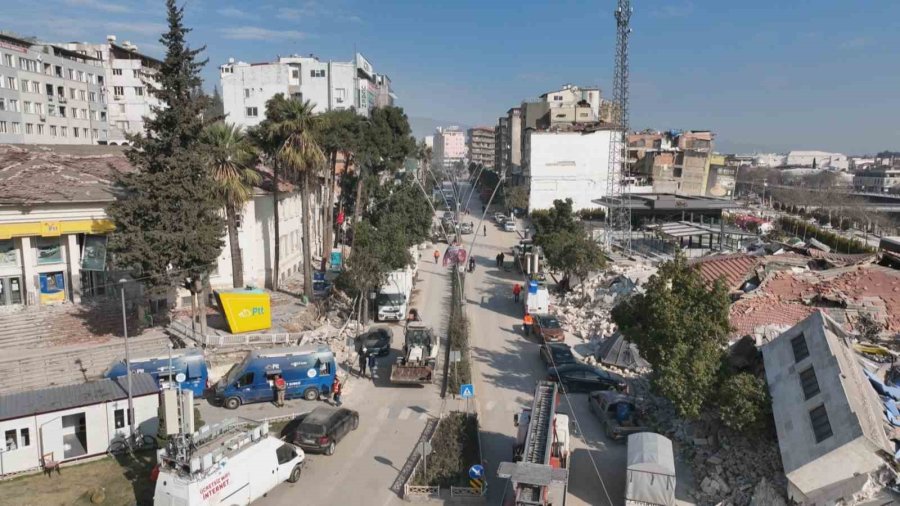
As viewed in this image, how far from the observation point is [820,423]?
1346cm

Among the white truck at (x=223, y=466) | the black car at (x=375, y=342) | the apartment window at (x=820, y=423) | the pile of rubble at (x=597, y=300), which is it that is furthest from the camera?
the pile of rubble at (x=597, y=300)

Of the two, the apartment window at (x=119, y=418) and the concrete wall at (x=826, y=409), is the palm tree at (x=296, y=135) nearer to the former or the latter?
the apartment window at (x=119, y=418)

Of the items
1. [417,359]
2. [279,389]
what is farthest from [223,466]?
[417,359]

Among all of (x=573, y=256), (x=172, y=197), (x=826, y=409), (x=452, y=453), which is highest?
(x=172, y=197)

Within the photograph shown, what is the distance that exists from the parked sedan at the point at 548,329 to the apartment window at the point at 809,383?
1243 cm

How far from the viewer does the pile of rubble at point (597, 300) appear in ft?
93.4

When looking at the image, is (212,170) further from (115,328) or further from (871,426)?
(871,426)

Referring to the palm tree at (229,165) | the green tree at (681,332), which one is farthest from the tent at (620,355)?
the palm tree at (229,165)

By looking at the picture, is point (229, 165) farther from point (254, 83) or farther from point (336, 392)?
point (254, 83)

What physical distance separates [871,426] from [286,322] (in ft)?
74.1

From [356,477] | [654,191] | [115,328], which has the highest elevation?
[654,191]

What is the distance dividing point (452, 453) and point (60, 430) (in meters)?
10.7

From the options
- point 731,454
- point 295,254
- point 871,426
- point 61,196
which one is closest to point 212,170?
point 61,196

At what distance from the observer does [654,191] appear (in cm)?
8188
